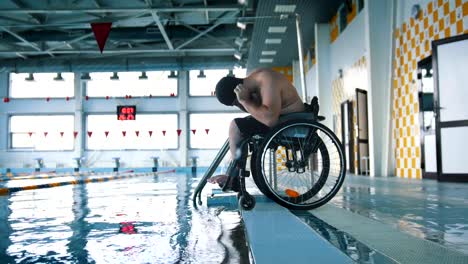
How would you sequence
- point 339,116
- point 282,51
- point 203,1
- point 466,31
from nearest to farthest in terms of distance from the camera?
point 466,31
point 339,116
point 203,1
point 282,51

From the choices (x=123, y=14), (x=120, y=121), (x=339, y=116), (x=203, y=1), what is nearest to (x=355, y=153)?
(x=339, y=116)

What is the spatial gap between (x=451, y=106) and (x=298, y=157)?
185 inches

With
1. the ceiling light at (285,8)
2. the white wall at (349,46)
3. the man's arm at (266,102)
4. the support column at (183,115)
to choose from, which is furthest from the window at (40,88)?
the man's arm at (266,102)

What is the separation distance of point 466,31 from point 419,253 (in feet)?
18.8

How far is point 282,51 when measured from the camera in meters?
15.2

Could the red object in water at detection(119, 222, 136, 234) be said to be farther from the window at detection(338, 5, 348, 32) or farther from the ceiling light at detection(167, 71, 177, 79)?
the ceiling light at detection(167, 71, 177, 79)

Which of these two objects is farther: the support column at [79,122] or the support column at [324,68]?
the support column at [79,122]

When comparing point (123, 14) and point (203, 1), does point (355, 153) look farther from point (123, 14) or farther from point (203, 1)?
point (123, 14)

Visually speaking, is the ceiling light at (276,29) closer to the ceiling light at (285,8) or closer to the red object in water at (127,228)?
the ceiling light at (285,8)

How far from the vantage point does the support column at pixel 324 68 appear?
42.5 ft

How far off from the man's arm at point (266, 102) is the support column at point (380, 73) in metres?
6.55

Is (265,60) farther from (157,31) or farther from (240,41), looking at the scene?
(157,31)

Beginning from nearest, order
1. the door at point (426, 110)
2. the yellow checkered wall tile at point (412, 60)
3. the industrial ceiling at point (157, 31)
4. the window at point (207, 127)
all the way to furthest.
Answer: the yellow checkered wall tile at point (412, 60)
the door at point (426, 110)
the industrial ceiling at point (157, 31)
the window at point (207, 127)

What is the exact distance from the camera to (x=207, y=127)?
2172 centimetres
